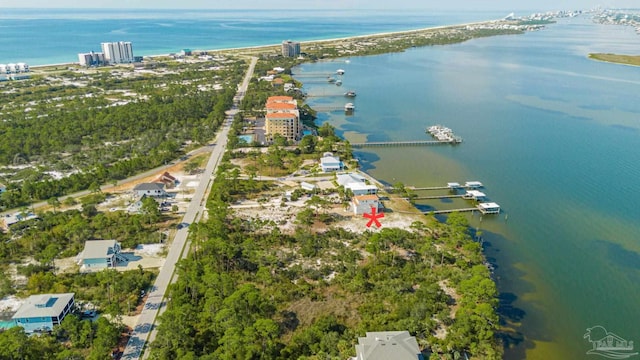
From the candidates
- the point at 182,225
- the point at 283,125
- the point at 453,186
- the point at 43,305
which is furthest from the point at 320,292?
the point at 283,125

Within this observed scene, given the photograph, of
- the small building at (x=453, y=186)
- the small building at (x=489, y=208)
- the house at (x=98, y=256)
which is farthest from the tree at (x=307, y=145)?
the house at (x=98, y=256)

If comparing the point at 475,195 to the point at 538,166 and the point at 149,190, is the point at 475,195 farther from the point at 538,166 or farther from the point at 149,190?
the point at 149,190

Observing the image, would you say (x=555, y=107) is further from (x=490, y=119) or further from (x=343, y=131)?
(x=343, y=131)

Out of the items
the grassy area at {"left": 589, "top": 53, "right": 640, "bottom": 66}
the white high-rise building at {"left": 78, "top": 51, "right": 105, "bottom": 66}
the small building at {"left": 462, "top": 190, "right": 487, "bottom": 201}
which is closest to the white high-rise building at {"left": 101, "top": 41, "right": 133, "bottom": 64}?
the white high-rise building at {"left": 78, "top": 51, "right": 105, "bottom": 66}

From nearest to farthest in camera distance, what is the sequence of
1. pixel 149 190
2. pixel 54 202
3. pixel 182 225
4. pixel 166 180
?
pixel 182 225 → pixel 54 202 → pixel 149 190 → pixel 166 180

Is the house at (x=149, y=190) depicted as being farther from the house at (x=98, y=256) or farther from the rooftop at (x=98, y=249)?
the house at (x=98, y=256)

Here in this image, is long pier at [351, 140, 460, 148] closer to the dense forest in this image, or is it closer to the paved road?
the paved road

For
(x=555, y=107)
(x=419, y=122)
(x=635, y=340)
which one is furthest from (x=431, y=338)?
(x=555, y=107)
